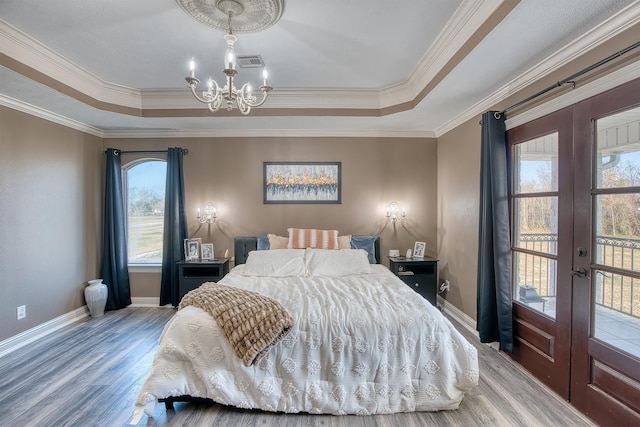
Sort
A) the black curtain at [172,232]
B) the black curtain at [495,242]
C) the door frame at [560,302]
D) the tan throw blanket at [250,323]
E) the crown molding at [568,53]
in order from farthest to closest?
the black curtain at [172,232]
the black curtain at [495,242]
the door frame at [560,302]
the tan throw blanket at [250,323]
the crown molding at [568,53]

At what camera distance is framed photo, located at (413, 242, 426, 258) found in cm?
391

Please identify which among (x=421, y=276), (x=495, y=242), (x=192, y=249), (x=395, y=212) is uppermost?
(x=395, y=212)

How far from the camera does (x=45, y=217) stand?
3.27m

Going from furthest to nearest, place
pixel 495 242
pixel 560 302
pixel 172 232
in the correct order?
pixel 172 232 → pixel 495 242 → pixel 560 302

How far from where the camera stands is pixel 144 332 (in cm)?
325

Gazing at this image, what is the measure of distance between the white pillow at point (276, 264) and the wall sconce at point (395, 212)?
1.44 meters

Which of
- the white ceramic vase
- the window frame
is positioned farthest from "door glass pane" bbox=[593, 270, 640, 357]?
the white ceramic vase

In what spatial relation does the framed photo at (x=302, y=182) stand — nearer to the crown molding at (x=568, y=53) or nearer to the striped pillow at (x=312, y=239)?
the striped pillow at (x=312, y=239)

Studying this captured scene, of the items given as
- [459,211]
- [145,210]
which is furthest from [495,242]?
[145,210]

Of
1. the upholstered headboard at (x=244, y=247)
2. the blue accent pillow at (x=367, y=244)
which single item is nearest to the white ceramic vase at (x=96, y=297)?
the upholstered headboard at (x=244, y=247)

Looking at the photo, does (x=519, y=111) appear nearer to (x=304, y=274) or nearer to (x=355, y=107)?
(x=355, y=107)

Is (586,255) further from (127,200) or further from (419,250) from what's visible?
(127,200)

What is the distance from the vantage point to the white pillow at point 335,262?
125 inches

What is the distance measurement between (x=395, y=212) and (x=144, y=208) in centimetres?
364
